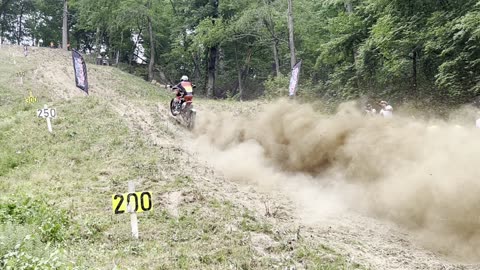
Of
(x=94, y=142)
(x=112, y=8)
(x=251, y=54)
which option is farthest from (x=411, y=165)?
(x=112, y=8)

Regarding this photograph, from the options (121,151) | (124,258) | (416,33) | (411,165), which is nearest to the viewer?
(124,258)

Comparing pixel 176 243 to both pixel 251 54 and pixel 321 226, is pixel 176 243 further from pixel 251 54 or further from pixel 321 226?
pixel 251 54

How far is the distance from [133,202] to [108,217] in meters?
1.21

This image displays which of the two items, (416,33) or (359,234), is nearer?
(359,234)

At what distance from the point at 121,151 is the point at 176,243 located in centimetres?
645

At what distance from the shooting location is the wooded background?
16.5 metres

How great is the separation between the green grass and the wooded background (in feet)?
36.2

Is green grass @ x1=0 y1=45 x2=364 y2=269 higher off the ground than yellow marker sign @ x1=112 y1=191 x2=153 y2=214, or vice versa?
yellow marker sign @ x1=112 y1=191 x2=153 y2=214

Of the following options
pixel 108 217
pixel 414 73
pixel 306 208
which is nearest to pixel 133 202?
pixel 108 217

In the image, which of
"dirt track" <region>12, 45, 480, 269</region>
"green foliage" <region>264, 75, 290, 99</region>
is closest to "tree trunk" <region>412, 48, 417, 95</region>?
"green foliage" <region>264, 75, 290, 99</region>

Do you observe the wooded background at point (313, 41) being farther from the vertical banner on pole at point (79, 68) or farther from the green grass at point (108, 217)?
the vertical banner on pole at point (79, 68)

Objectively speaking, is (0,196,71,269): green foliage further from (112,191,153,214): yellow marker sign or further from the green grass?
(112,191,153,214): yellow marker sign

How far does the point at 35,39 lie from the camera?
237ft

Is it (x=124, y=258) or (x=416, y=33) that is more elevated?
(x=416, y=33)
